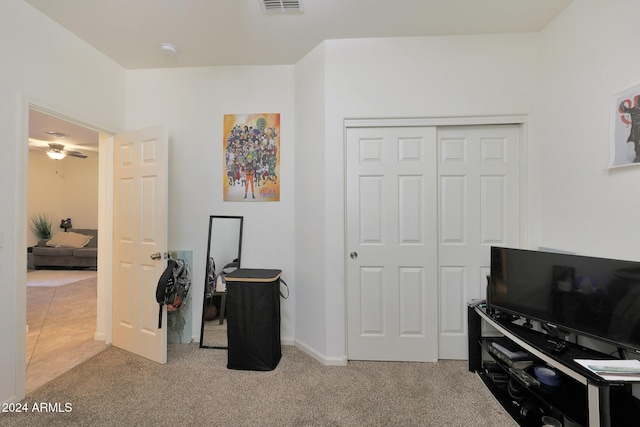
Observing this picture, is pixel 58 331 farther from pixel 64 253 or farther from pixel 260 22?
pixel 64 253

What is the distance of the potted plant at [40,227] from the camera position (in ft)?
20.0

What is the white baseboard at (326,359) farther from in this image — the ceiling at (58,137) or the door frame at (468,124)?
the ceiling at (58,137)

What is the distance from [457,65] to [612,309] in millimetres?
1993

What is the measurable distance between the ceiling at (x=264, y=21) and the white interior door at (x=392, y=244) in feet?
2.66

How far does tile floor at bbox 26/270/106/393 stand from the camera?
222 centimetres

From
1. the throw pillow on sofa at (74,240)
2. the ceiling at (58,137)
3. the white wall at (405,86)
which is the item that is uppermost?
the ceiling at (58,137)

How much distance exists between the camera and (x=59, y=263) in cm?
579

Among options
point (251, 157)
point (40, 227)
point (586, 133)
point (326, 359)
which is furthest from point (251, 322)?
point (40, 227)

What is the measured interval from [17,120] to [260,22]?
6.00 ft

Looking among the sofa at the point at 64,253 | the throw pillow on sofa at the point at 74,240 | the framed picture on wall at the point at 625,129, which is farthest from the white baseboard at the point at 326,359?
the throw pillow on sofa at the point at 74,240

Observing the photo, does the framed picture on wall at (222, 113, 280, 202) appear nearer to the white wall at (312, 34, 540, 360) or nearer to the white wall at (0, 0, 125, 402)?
the white wall at (312, 34, 540, 360)

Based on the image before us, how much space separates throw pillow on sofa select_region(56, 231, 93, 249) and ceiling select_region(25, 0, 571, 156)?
5283 millimetres

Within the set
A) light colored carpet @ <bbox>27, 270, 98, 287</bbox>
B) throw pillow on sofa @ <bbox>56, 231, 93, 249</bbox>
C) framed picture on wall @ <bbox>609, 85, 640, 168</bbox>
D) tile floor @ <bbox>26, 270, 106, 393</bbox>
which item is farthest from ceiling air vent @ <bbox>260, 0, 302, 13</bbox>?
throw pillow on sofa @ <bbox>56, 231, 93, 249</bbox>

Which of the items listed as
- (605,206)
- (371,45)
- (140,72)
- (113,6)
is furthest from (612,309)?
(140,72)
